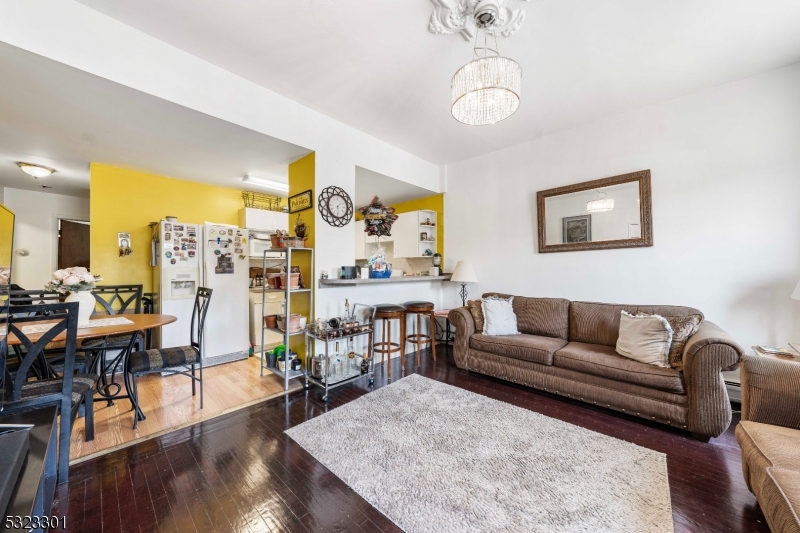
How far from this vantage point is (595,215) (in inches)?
129

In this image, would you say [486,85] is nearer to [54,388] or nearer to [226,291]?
[54,388]

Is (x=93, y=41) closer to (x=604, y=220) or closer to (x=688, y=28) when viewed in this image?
(x=688, y=28)

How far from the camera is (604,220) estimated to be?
323 centimetres

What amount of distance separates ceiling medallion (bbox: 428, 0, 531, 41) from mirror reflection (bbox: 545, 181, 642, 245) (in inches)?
80.1

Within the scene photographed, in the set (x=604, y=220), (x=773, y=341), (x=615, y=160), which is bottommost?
(x=773, y=341)

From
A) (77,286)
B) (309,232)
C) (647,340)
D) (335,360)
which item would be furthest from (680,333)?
(77,286)

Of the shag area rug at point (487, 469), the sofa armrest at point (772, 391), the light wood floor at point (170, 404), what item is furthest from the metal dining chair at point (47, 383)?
the sofa armrest at point (772, 391)

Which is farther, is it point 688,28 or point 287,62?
point 287,62

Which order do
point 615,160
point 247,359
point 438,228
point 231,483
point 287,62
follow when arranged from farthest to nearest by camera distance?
point 438,228 → point 247,359 → point 615,160 → point 287,62 → point 231,483

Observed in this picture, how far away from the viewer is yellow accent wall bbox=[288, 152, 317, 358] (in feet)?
10.3

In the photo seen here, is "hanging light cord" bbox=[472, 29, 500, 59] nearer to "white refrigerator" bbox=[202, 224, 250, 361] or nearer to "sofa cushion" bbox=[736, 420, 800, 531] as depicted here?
"sofa cushion" bbox=[736, 420, 800, 531]

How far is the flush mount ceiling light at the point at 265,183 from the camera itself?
414 cm

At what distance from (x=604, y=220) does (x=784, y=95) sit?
59.1 inches

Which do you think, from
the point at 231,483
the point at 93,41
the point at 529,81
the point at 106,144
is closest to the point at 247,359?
the point at 231,483
